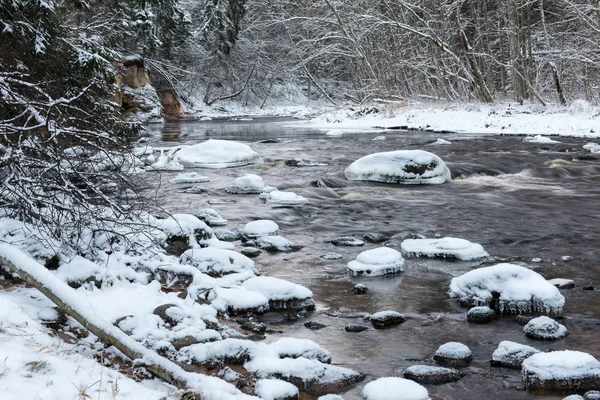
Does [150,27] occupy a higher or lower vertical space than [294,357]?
higher

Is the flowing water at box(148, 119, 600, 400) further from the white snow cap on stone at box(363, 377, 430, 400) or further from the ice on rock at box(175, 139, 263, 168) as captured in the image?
the ice on rock at box(175, 139, 263, 168)

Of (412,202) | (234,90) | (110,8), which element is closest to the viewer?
(412,202)

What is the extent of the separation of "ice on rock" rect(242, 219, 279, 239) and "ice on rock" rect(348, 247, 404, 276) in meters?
1.52

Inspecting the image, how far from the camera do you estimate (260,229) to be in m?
6.69

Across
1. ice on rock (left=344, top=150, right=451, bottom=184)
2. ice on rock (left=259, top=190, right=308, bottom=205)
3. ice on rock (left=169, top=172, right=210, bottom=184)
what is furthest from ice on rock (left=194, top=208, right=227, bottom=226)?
ice on rock (left=344, top=150, right=451, bottom=184)

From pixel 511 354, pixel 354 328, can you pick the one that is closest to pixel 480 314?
pixel 511 354

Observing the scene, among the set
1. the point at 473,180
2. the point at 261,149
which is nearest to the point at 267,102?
the point at 261,149

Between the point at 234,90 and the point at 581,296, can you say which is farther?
the point at 234,90

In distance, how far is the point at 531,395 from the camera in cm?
312

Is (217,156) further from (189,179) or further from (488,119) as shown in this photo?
(488,119)

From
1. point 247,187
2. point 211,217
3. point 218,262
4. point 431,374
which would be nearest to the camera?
point 431,374

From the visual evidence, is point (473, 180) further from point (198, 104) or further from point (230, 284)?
point (198, 104)

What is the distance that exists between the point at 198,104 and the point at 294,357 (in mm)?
38950

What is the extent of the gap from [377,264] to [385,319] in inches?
46.6
